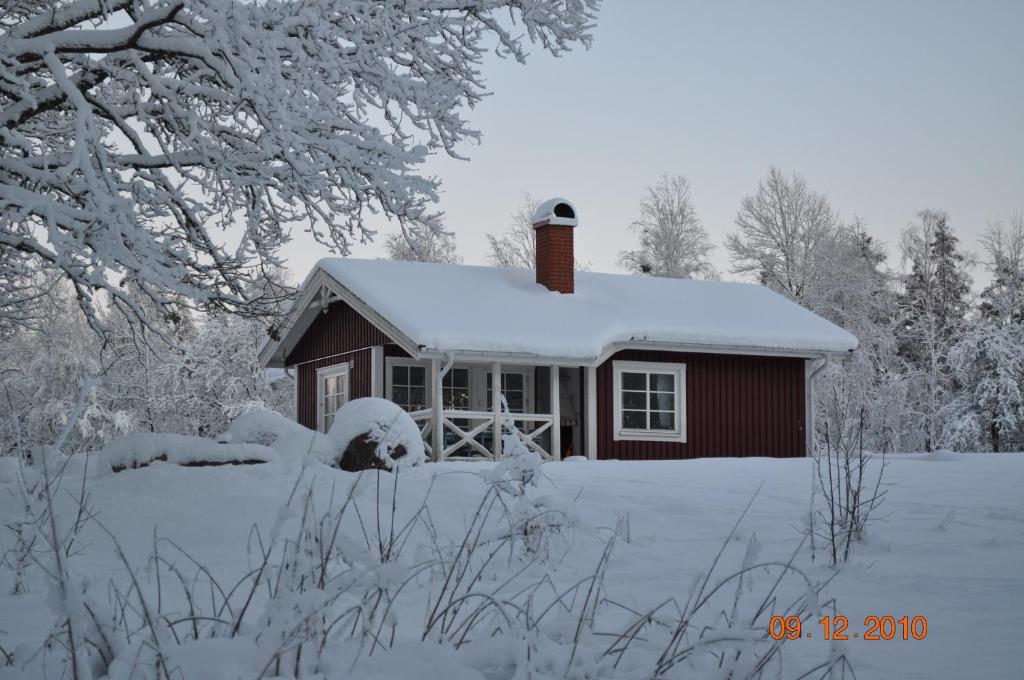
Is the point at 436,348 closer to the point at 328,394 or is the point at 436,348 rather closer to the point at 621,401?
the point at 621,401

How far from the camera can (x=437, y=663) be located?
273cm

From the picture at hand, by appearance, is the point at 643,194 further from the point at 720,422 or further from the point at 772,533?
the point at 772,533

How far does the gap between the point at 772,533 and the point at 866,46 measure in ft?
54.5

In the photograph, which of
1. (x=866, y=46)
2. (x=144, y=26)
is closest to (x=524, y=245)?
(x=866, y=46)

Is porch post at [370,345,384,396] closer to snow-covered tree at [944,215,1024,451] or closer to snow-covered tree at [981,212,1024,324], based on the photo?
snow-covered tree at [944,215,1024,451]

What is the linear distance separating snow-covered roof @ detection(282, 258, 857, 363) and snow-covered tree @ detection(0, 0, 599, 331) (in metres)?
5.00

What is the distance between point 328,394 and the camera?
18.5m

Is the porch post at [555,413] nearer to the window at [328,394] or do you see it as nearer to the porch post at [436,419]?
the porch post at [436,419]

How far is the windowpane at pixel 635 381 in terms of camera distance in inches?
672

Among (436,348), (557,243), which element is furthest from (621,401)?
(436,348)

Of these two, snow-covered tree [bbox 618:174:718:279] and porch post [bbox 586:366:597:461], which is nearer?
porch post [bbox 586:366:597:461]

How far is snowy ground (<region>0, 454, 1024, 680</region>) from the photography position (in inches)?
138

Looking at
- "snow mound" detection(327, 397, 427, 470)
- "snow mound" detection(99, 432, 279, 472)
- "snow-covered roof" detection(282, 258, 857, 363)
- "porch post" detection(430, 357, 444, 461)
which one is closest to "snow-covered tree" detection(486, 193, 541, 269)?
"snow-covered roof" detection(282, 258, 857, 363)
